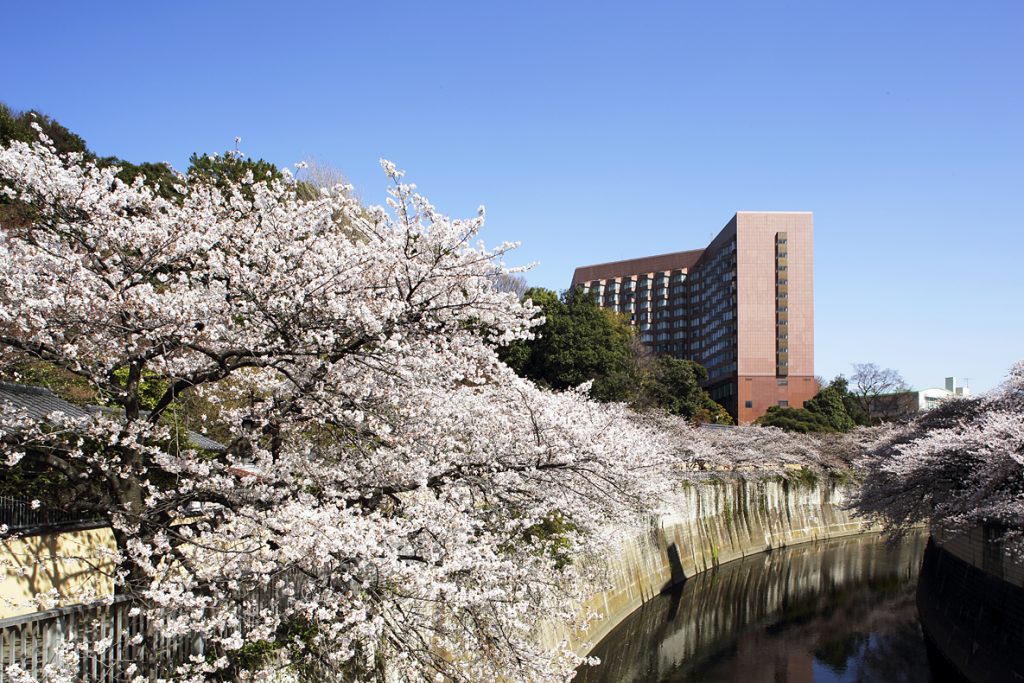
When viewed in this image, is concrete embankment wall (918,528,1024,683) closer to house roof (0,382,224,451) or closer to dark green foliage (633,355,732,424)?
house roof (0,382,224,451)

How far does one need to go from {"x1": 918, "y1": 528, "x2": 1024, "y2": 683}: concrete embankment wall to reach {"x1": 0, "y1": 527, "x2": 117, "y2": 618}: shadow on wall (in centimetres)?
1649

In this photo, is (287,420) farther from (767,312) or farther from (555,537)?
(767,312)

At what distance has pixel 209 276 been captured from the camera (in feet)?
29.4

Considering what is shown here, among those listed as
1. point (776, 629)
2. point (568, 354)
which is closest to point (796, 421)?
point (568, 354)

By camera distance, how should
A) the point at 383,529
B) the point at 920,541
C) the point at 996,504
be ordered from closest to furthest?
the point at 383,529 → the point at 996,504 → the point at 920,541

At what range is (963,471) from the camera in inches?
798

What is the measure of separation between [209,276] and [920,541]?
46.2m

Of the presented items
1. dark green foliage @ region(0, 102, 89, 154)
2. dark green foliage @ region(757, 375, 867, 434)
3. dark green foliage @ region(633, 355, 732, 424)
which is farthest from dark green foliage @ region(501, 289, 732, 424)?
dark green foliage @ region(757, 375, 867, 434)

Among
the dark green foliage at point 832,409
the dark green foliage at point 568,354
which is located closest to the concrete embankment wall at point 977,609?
the dark green foliage at point 568,354

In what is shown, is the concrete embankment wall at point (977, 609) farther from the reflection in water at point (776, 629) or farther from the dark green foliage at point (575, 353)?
the dark green foliage at point (575, 353)

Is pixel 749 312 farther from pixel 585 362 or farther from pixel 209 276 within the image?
pixel 209 276

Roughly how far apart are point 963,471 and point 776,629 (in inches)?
356

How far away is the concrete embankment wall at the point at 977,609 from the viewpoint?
16.7 m

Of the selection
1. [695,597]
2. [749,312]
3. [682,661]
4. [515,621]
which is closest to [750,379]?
[749,312]
